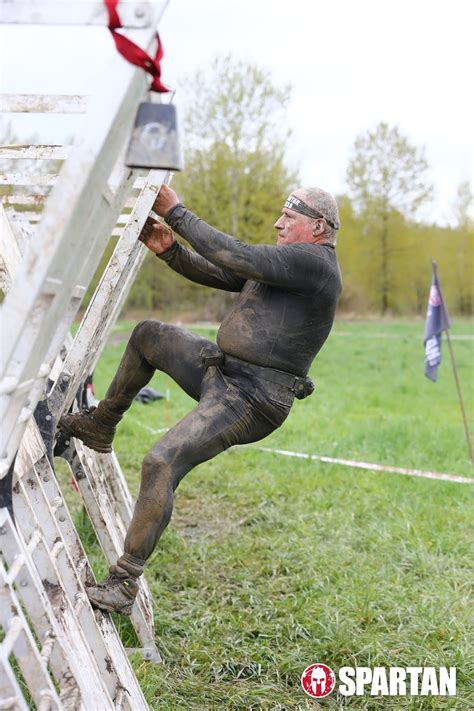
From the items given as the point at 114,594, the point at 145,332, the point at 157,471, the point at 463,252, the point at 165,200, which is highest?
the point at 463,252

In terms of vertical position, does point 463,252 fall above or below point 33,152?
above

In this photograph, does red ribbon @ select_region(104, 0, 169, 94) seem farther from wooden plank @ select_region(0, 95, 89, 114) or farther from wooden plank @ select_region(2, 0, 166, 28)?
wooden plank @ select_region(0, 95, 89, 114)

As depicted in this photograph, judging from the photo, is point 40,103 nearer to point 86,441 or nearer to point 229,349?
point 229,349

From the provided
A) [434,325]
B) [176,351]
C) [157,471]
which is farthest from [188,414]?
[434,325]

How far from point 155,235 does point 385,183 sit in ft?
118

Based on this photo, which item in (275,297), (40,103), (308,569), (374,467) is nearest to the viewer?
(40,103)

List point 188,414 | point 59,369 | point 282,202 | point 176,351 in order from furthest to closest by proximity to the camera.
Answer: point 282,202 → point 59,369 → point 176,351 → point 188,414

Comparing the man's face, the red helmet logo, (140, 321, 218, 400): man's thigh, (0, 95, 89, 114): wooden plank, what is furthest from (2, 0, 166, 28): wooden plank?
the red helmet logo

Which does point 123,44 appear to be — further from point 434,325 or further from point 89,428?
point 434,325

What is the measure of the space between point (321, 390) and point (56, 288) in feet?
40.9

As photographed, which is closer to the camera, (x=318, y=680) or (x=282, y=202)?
(x=318, y=680)

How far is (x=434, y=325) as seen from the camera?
910cm

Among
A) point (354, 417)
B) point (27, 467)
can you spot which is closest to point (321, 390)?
point (354, 417)

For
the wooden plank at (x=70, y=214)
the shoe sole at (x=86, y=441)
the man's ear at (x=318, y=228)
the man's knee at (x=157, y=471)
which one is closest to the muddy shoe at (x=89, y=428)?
the shoe sole at (x=86, y=441)
